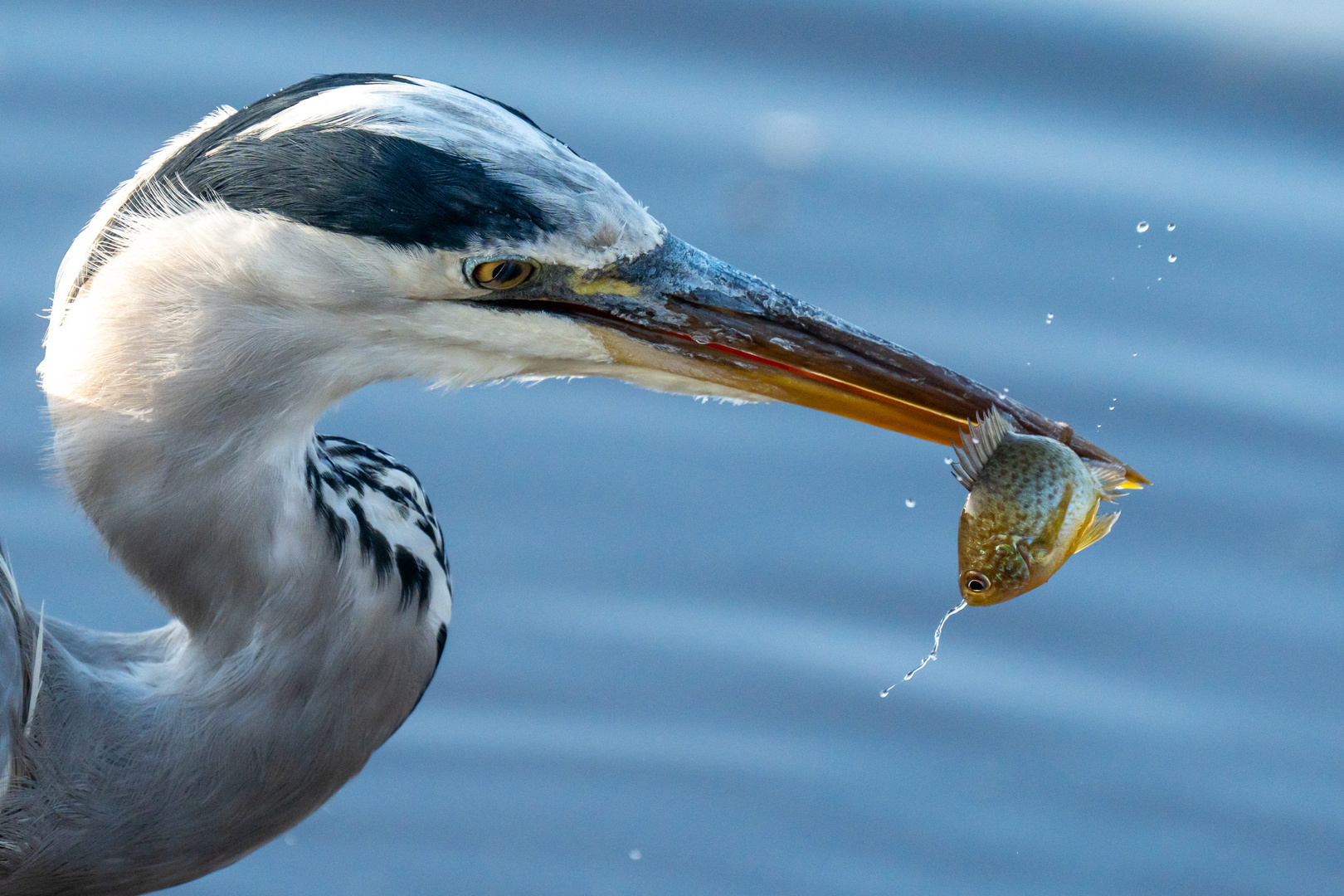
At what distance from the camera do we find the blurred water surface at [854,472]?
3.81 meters

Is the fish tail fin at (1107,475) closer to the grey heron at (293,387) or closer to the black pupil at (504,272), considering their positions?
the grey heron at (293,387)

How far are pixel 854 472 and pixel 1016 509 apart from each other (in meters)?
1.72

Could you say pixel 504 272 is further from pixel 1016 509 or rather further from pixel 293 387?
pixel 1016 509

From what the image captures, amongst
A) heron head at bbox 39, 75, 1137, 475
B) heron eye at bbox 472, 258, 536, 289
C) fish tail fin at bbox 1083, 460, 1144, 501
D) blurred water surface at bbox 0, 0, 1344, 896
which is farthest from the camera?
blurred water surface at bbox 0, 0, 1344, 896

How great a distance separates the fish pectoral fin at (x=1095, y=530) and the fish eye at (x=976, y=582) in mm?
147

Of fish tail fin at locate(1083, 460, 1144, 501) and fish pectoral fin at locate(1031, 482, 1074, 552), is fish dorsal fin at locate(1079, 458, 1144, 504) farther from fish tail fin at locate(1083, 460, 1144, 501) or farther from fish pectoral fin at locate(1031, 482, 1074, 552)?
fish pectoral fin at locate(1031, 482, 1074, 552)

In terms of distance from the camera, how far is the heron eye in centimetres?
237

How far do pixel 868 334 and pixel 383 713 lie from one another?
1.02 metres

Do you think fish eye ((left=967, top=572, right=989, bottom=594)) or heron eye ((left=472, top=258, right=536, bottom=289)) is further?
fish eye ((left=967, top=572, right=989, bottom=594))

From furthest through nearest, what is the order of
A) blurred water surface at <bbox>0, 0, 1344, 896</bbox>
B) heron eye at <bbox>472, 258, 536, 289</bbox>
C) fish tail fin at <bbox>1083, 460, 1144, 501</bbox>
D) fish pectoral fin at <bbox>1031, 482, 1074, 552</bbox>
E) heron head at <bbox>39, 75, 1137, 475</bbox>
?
blurred water surface at <bbox>0, 0, 1344, 896</bbox>
fish tail fin at <bbox>1083, 460, 1144, 501</bbox>
fish pectoral fin at <bbox>1031, 482, 1074, 552</bbox>
heron eye at <bbox>472, 258, 536, 289</bbox>
heron head at <bbox>39, 75, 1137, 475</bbox>

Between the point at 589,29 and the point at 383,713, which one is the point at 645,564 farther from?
the point at 589,29

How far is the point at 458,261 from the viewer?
7.67 feet

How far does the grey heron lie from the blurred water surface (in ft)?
3.48

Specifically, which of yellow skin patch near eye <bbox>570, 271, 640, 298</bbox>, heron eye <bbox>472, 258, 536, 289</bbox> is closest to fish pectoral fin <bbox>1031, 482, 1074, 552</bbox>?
yellow skin patch near eye <bbox>570, 271, 640, 298</bbox>
